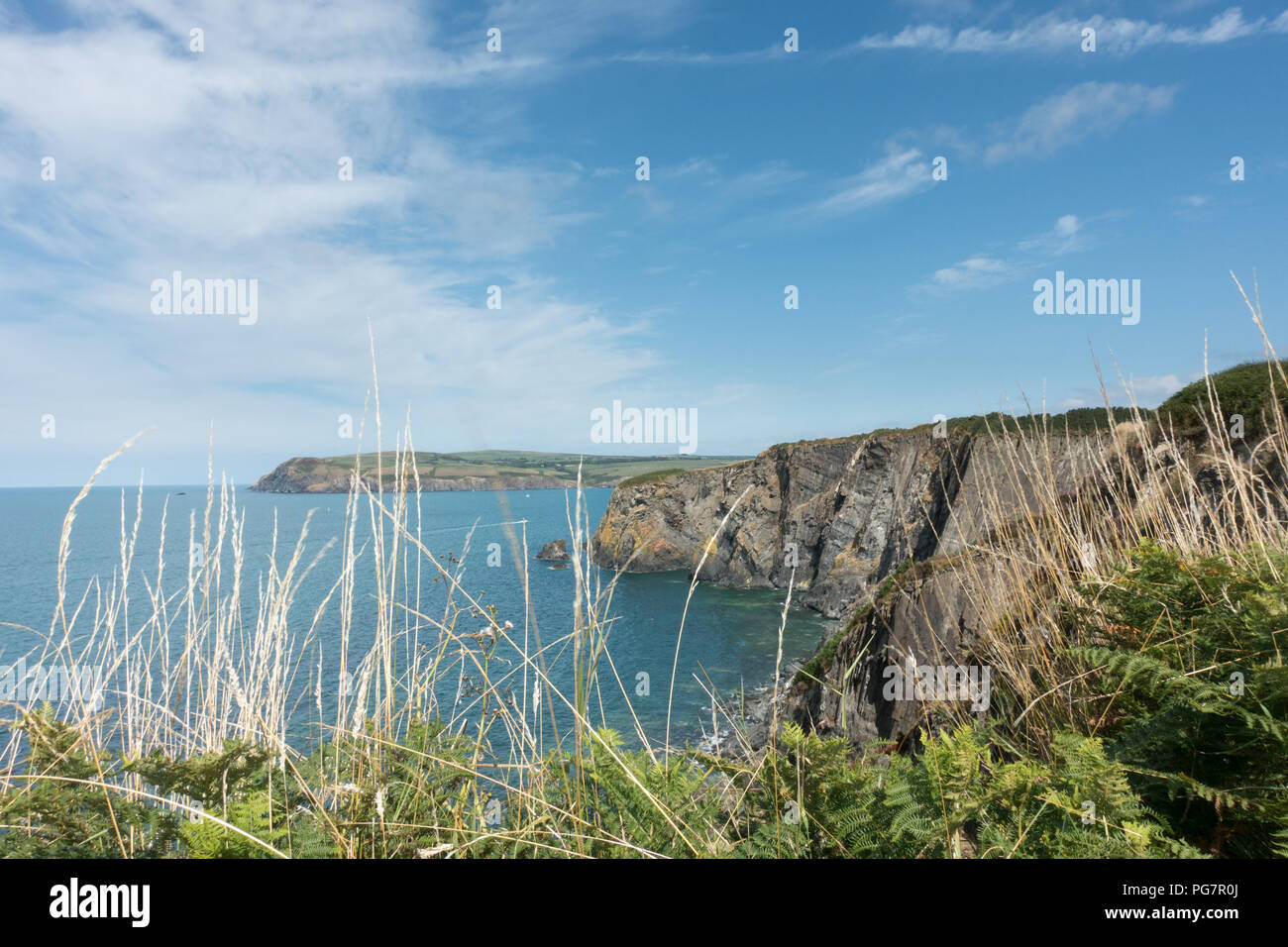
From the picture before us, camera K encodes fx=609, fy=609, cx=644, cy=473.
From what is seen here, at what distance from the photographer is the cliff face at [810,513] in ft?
107

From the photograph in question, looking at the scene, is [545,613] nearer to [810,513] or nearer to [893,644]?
[810,513]

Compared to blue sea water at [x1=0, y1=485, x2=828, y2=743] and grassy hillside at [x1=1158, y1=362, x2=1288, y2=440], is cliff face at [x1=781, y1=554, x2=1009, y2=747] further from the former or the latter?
grassy hillside at [x1=1158, y1=362, x2=1288, y2=440]

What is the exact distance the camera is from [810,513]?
49.3m

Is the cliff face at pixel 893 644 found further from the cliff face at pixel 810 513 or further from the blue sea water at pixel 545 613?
the cliff face at pixel 810 513

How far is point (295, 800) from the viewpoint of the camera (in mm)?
2209

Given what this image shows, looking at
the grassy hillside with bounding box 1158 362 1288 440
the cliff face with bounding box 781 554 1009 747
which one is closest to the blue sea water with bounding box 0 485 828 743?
the cliff face with bounding box 781 554 1009 747

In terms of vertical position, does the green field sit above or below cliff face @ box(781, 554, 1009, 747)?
above

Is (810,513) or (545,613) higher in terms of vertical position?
(810,513)

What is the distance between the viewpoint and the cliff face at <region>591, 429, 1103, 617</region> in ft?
107

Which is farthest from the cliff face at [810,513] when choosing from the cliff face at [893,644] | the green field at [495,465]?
the cliff face at [893,644]

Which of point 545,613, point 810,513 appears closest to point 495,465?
point 545,613

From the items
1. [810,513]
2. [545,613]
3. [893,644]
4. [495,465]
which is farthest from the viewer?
[810,513]
